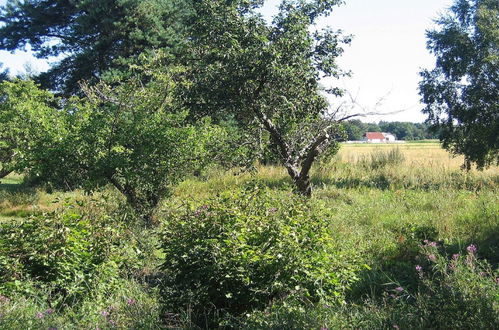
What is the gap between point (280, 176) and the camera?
17.7 meters

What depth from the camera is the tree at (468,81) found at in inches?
614

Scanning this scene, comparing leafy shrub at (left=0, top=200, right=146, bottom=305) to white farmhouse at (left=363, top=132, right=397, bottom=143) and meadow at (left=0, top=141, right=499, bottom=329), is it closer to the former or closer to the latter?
meadow at (left=0, top=141, right=499, bottom=329)

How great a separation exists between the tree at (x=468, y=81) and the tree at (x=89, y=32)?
35.1 feet

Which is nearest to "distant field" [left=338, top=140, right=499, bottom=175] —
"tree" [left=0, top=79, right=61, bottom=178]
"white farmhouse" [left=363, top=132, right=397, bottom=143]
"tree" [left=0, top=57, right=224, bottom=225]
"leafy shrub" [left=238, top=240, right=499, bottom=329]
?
"tree" [left=0, top=57, right=224, bottom=225]

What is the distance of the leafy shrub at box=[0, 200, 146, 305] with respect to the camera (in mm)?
4820

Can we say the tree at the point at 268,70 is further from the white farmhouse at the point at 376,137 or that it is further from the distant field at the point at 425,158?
the white farmhouse at the point at 376,137

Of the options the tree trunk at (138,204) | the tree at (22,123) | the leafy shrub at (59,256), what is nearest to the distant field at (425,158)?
the tree trunk at (138,204)

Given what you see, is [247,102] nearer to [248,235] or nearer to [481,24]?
[248,235]

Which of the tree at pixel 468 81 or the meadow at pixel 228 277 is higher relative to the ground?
the tree at pixel 468 81

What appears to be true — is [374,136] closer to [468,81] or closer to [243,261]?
[468,81]

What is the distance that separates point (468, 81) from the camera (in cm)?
1625

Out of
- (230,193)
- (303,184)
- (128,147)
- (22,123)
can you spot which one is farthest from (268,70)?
(22,123)

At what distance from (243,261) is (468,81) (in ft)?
47.2

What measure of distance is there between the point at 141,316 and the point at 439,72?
15.4 meters
